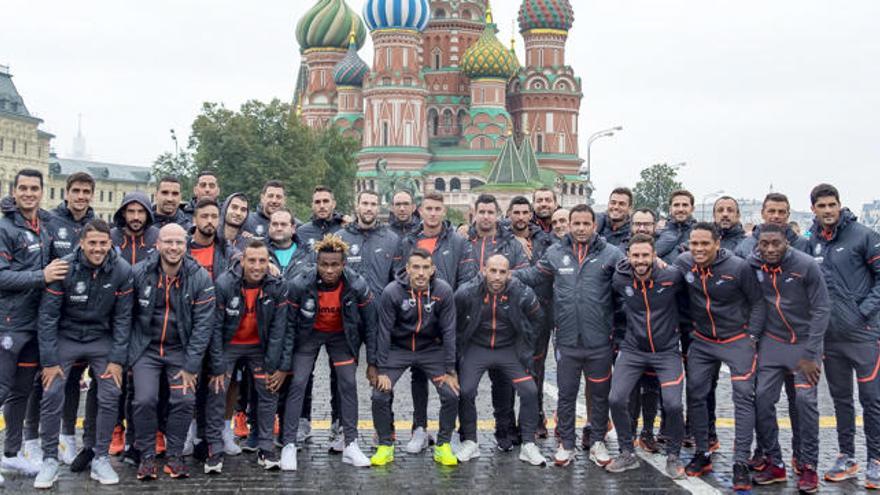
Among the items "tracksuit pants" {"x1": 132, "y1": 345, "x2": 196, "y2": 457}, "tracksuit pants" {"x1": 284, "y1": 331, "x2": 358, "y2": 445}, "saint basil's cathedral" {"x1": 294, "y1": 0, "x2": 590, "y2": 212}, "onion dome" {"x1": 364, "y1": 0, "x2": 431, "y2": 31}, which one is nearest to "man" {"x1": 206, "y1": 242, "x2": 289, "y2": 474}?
"tracksuit pants" {"x1": 284, "y1": 331, "x2": 358, "y2": 445}

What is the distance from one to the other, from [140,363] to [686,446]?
192 inches

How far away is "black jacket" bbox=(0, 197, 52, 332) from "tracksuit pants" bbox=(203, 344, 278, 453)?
153 centimetres

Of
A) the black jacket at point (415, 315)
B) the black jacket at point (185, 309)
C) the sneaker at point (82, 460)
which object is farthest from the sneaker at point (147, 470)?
the black jacket at point (415, 315)

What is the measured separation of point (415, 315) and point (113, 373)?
2462mm

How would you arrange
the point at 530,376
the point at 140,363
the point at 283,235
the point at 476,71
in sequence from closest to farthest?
1. the point at 140,363
2. the point at 530,376
3. the point at 283,235
4. the point at 476,71

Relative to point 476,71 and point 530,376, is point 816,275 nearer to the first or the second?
point 530,376

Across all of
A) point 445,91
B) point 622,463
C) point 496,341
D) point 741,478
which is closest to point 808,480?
point 741,478

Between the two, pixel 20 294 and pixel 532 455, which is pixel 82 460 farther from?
pixel 532 455

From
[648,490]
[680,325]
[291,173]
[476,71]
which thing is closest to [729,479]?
[648,490]

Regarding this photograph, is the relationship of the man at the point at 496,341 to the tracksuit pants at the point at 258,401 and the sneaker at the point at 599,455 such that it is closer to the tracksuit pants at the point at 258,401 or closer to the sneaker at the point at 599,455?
the sneaker at the point at 599,455

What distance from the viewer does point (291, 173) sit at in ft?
152

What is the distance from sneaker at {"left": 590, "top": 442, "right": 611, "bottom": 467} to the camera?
7.52 m

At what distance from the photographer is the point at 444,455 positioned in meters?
7.57

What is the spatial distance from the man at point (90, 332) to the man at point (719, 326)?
454 centimetres
